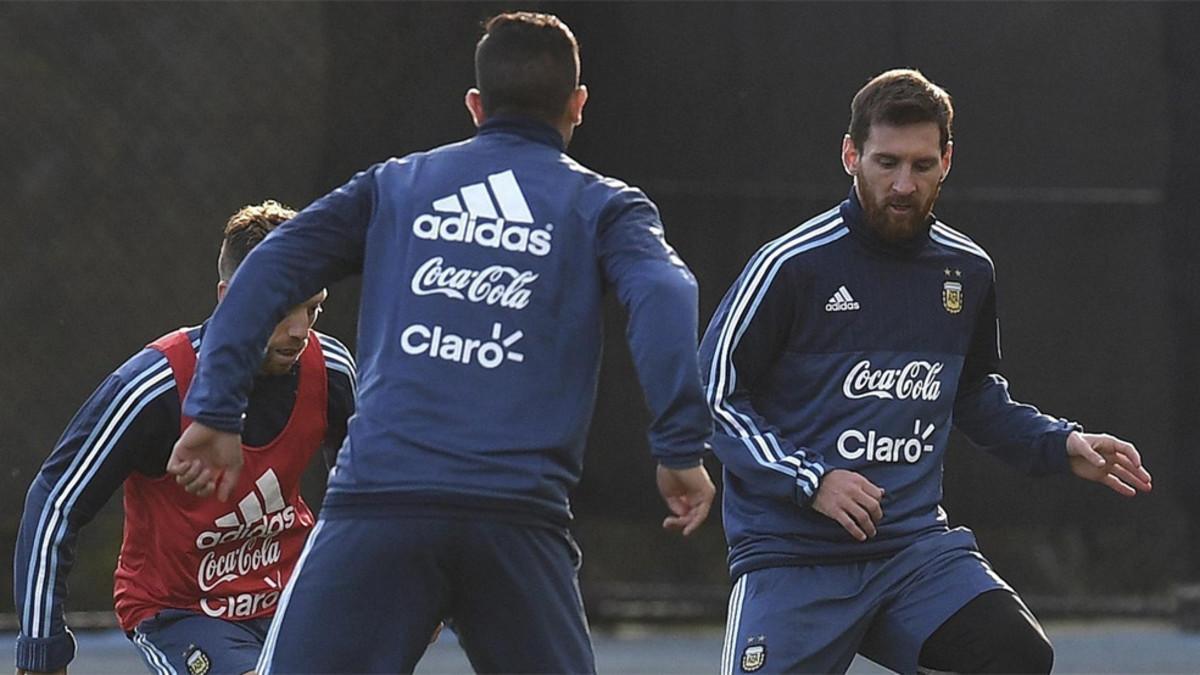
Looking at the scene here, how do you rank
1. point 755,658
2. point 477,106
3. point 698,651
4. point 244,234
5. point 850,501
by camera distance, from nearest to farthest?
point 477,106 → point 850,501 → point 755,658 → point 244,234 → point 698,651

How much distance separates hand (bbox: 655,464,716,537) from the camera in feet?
11.2

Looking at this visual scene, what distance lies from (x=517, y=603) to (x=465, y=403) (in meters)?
0.34

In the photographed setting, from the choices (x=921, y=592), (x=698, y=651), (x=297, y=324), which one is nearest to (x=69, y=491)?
(x=297, y=324)

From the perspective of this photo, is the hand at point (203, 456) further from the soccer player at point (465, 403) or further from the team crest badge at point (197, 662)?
the team crest badge at point (197, 662)

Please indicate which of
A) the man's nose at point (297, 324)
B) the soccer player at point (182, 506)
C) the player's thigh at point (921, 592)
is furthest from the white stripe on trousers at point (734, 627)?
the man's nose at point (297, 324)

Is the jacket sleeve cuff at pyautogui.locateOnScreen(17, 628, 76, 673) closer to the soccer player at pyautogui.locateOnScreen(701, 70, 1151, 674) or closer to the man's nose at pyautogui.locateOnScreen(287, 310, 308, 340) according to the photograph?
the man's nose at pyautogui.locateOnScreen(287, 310, 308, 340)

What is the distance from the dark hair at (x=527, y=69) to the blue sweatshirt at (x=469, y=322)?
11 cm

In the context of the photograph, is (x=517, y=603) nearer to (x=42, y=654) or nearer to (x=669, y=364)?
(x=669, y=364)

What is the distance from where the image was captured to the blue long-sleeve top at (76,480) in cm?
434

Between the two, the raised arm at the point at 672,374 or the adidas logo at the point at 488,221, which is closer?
the raised arm at the point at 672,374

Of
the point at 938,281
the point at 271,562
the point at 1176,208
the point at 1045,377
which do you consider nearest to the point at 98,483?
the point at 271,562

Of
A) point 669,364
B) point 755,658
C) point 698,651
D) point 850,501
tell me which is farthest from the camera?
point 698,651

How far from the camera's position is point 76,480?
4359mm

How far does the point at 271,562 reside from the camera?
4.67 meters
